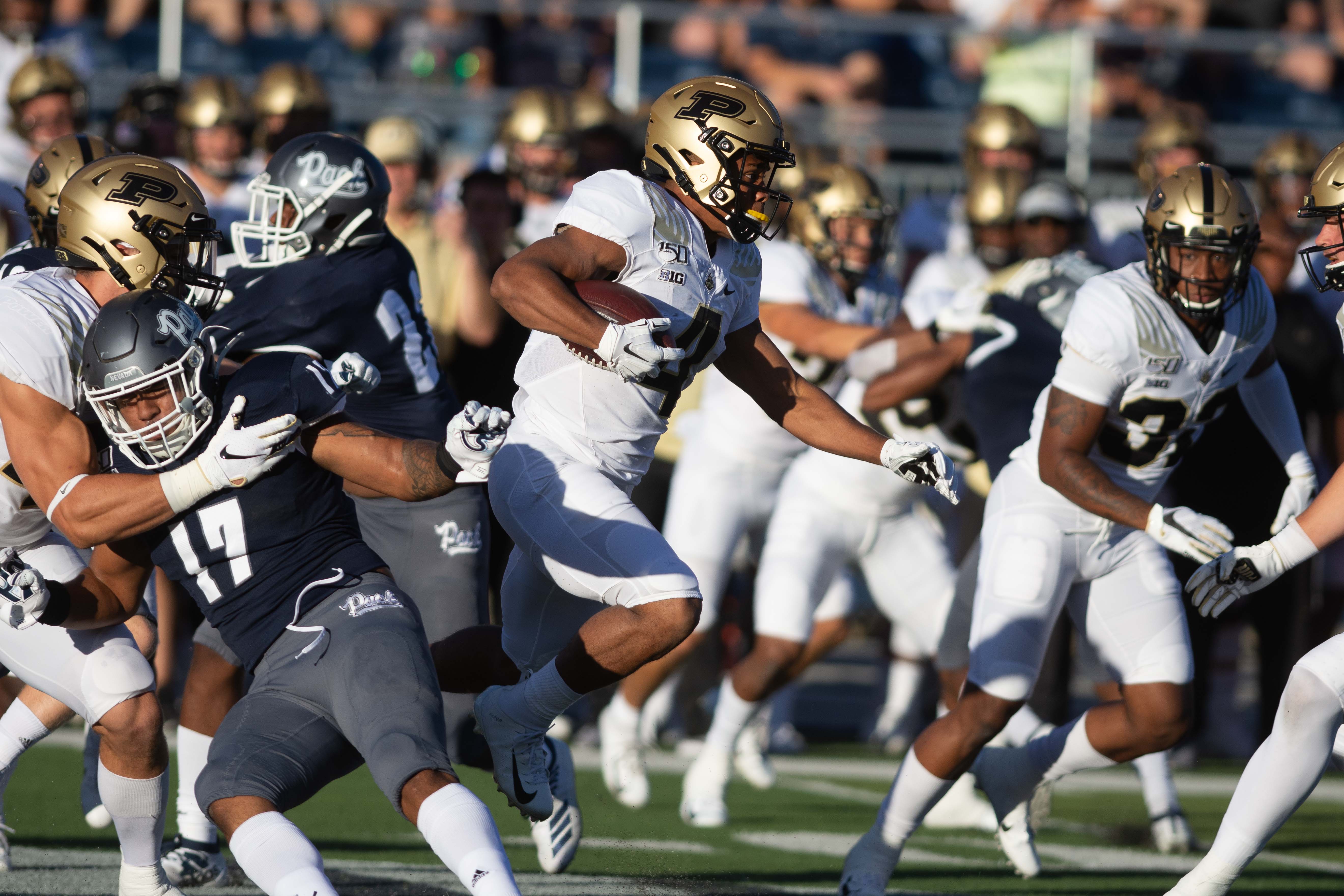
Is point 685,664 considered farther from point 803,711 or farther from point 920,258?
point 920,258

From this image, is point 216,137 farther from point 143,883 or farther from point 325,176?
point 143,883

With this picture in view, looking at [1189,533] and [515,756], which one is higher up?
[1189,533]

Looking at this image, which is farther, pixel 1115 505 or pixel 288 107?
pixel 288 107

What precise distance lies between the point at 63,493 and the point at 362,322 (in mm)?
1268

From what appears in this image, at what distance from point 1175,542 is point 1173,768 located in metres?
3.21

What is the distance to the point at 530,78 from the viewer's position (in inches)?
383

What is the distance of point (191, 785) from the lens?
4.41 meters

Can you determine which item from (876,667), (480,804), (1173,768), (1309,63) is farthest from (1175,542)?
(1309,63)

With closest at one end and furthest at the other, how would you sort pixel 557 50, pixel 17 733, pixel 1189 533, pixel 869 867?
pixel 1189 533 → pixel 17 733 → pixel 869 867 → pixel 557 50

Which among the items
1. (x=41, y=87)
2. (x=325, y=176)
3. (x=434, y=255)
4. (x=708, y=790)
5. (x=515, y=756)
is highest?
(x=325, y=176)

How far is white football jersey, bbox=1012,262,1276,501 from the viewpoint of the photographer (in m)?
4.39

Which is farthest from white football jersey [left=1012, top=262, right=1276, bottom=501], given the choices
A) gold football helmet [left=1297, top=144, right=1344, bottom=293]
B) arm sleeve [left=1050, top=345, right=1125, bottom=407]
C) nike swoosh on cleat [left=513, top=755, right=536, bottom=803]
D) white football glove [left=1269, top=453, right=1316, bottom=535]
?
nike swoosh on cleat [left=513, top=755, right=536, bottom=803]

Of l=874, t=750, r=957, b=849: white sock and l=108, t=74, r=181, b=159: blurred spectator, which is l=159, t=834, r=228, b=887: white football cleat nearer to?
l=874, t=750, r=957, b=849: white sock

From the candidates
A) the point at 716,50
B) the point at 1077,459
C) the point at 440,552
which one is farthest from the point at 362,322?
the point at 716,50
